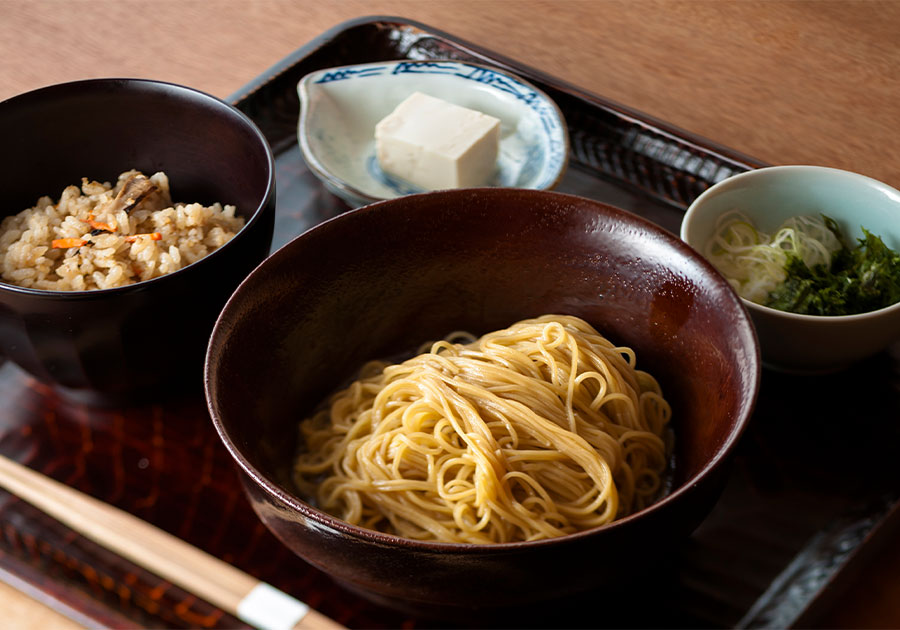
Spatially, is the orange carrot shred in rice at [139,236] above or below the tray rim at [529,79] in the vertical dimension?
below

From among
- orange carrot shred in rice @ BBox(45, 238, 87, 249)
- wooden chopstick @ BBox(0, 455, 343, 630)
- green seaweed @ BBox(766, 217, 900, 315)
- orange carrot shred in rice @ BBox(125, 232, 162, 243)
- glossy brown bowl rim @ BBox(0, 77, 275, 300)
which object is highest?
green seaweed @ BBox(766, 217, 900, 315)

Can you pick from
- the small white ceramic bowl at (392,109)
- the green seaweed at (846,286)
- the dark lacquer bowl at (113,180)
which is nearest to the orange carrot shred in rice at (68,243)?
the dark lacquer bowl at (113,180)

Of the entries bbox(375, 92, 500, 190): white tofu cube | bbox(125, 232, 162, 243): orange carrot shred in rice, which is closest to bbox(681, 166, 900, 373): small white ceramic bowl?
bbox(375, 92, 500, 190): white tofu cube

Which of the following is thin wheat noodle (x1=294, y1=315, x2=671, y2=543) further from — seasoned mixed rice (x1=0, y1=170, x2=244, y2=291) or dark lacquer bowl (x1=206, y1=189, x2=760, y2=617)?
seasoned mixed rice (x1=0, y1=170, x2=244, y2=291)

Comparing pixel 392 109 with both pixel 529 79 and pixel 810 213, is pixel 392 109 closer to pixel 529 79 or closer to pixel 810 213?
pixel 529 79

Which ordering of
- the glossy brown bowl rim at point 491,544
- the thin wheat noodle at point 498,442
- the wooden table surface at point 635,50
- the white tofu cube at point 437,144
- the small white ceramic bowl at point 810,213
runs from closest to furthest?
the glossy brown bowl rim at point 491,544
the thin wheat noodle at point 498,442
the small white ceramic bowl at point 810,213
the white tofu cube at point 437,144
the wooden table surface at point 635,50

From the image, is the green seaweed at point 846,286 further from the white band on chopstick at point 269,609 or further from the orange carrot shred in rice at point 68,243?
the orange carrot shred in rice at point 68,243
